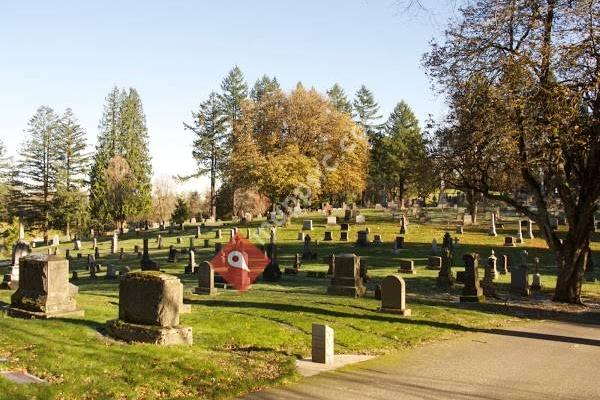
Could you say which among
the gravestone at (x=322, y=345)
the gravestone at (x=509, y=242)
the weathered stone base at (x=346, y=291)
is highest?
the gravestone at (x=509, y=242)

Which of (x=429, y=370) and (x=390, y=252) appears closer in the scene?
(x=429, y=370)

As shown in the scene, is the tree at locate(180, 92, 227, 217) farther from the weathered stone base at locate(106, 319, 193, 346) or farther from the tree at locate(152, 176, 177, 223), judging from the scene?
the weathered stone base at locate(106, 319, 193, 346)

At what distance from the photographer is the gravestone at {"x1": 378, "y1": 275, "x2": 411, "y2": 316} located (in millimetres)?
15906

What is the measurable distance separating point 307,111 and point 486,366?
47.1 meters

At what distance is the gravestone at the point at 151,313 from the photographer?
35.1 ft

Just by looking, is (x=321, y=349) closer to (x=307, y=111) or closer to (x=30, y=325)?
(x=30, y=325)

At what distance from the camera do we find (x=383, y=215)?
61.4m

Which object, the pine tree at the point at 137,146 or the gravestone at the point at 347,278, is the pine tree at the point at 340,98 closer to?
the pine tree at the point at 137,146

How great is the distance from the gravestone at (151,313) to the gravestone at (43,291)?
2.17 metres

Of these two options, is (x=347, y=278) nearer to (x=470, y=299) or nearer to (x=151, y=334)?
(x=470, y=299)

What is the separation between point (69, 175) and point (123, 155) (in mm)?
7648

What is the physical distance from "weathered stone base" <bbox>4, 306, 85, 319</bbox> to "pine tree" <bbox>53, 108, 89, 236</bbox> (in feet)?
200

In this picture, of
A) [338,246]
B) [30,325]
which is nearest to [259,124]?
[338,246]

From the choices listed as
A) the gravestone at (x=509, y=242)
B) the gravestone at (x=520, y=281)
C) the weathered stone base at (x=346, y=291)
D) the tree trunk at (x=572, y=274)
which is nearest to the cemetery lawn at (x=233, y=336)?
the weathered stone base at (x=346, y=291)
